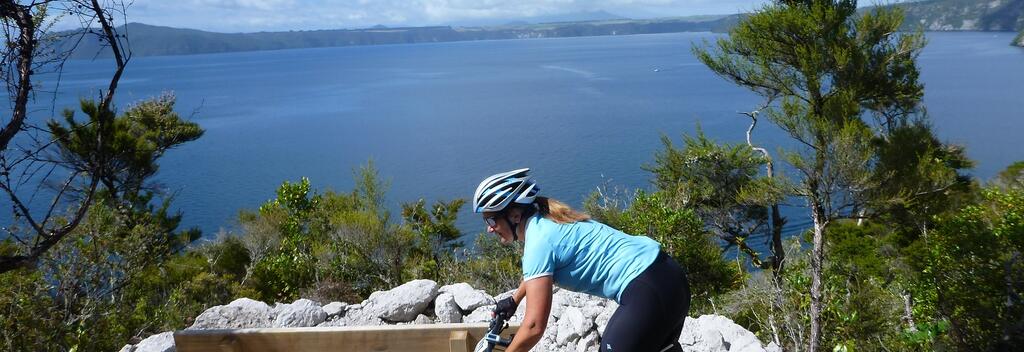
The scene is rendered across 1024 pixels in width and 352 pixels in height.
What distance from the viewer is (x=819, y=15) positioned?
21.5 metres

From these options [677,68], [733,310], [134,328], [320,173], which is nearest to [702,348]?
[733,310]

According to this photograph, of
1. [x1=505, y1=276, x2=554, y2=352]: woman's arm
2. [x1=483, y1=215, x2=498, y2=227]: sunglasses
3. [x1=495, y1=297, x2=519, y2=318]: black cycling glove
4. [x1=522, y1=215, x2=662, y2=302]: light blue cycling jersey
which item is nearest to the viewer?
[x1=505, y1=276, x2=554, y2=352]: woman's arm

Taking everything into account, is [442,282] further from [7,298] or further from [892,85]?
[892,85]

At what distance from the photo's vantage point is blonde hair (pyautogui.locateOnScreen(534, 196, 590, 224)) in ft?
10.7

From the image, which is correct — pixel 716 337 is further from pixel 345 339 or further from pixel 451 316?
pixel 345 339

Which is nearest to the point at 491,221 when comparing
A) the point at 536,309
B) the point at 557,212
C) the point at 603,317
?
the point at 557,212

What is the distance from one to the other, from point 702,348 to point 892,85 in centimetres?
1922

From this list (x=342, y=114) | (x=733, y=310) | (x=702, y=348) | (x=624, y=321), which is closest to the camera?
(x=624, y=321)

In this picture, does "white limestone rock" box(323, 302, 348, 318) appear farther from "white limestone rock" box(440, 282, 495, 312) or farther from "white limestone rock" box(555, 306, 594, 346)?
"white limestone rock" box(555, 306, 594, 346)

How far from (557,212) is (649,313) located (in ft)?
1.82

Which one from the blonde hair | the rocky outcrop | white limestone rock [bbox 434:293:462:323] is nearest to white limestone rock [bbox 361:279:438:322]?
the rocky outcrop

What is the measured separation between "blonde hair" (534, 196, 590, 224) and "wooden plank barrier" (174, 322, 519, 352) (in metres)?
0.83

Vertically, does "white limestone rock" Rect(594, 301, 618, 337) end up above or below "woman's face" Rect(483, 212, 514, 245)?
below

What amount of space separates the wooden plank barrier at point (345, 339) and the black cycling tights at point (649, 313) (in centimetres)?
81
